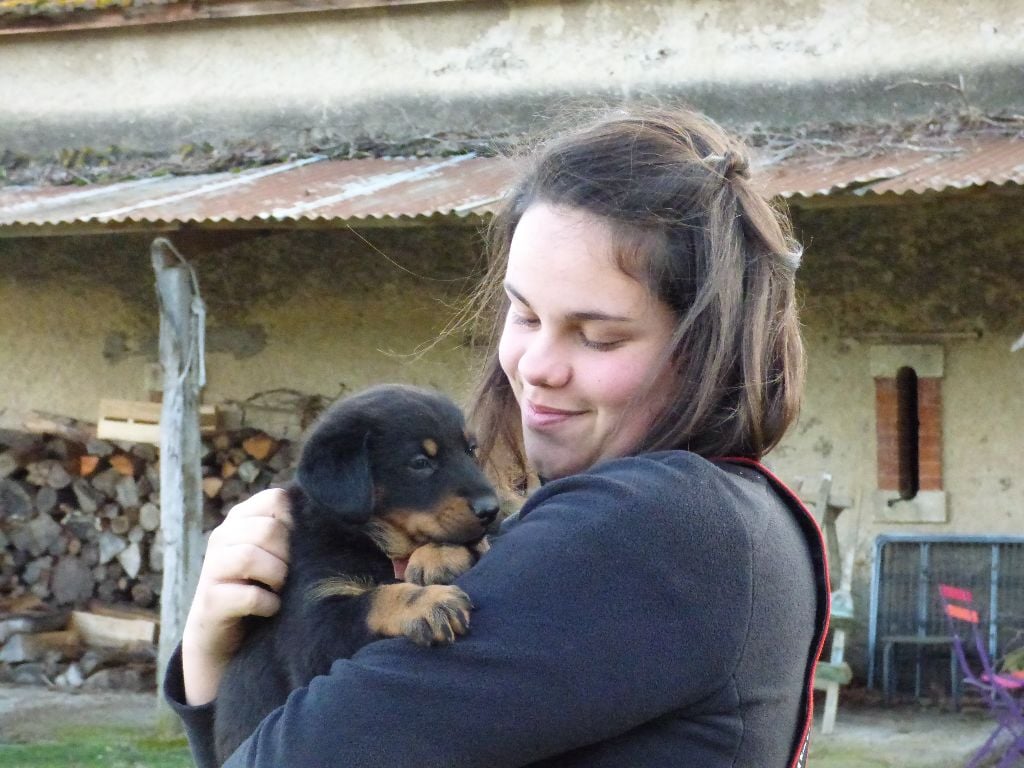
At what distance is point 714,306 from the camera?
6.17ft

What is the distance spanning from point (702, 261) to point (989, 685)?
6595 mm

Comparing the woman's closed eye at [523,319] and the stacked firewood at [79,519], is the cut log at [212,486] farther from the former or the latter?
the woman's closed eye at [523,319]

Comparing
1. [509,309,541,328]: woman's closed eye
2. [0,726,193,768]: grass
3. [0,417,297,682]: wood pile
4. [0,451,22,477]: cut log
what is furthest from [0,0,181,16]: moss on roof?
[509,309,541,328]: woman's closed eye

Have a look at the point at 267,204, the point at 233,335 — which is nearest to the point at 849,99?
the point at 267,204

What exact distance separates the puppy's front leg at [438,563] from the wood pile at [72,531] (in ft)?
26.3

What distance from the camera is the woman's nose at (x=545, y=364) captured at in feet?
6.31

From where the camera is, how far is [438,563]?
219cm

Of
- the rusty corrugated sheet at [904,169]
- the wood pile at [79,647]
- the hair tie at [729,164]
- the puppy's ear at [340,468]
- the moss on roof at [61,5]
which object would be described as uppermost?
the moss on roof at [61,5]

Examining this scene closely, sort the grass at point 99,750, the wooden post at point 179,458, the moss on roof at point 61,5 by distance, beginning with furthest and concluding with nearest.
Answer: the moss on roof at point 61,5, the wooden post at point 179,458, the grass at point 99,750

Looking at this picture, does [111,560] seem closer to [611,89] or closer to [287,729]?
[611,89]

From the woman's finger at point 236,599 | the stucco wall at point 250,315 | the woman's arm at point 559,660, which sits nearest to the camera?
the woman's arm at point 559,660

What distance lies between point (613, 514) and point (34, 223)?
6823 mm

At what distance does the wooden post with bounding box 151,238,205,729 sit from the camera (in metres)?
8.72

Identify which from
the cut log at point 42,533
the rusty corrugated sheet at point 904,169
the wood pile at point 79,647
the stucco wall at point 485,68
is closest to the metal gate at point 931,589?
the rusty corrugated sheet at point 904,169
